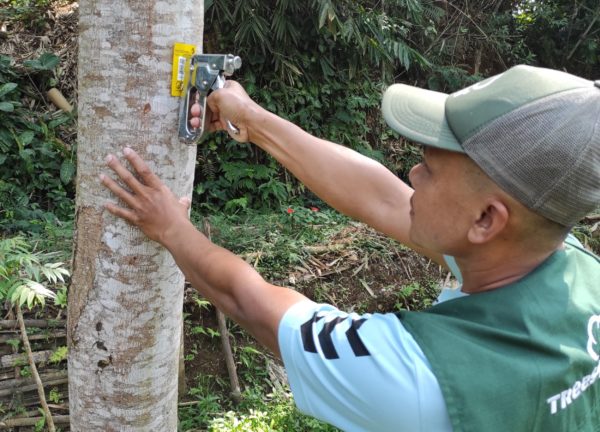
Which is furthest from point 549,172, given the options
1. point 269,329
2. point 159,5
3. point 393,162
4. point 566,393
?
→ point 393,162

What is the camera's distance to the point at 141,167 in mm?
1622

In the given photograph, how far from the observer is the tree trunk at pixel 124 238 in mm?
1593

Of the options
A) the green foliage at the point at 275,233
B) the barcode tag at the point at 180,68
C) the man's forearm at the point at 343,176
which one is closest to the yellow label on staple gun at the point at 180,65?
the barcode tag at the point at 180,68

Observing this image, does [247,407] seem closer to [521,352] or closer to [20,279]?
[20,279]

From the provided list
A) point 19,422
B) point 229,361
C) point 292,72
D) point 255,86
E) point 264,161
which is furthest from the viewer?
point 264,161

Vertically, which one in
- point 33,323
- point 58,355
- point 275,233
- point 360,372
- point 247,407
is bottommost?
point 247,407

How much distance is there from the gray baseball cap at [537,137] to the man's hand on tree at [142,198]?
81cm

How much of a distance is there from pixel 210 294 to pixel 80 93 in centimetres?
76

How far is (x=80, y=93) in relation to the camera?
168 centimetres

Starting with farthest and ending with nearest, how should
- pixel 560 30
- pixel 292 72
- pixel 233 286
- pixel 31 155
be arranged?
pixel 560 30, pixel 292 72, pixel 31 155, pixel 233 286

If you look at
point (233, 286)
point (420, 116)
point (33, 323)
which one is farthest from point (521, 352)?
point (33, 323)

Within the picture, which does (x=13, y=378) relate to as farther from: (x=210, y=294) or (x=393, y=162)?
(x=393, y=162)

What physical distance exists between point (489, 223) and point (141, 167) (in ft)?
3.27

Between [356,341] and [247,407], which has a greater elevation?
[356,341]
